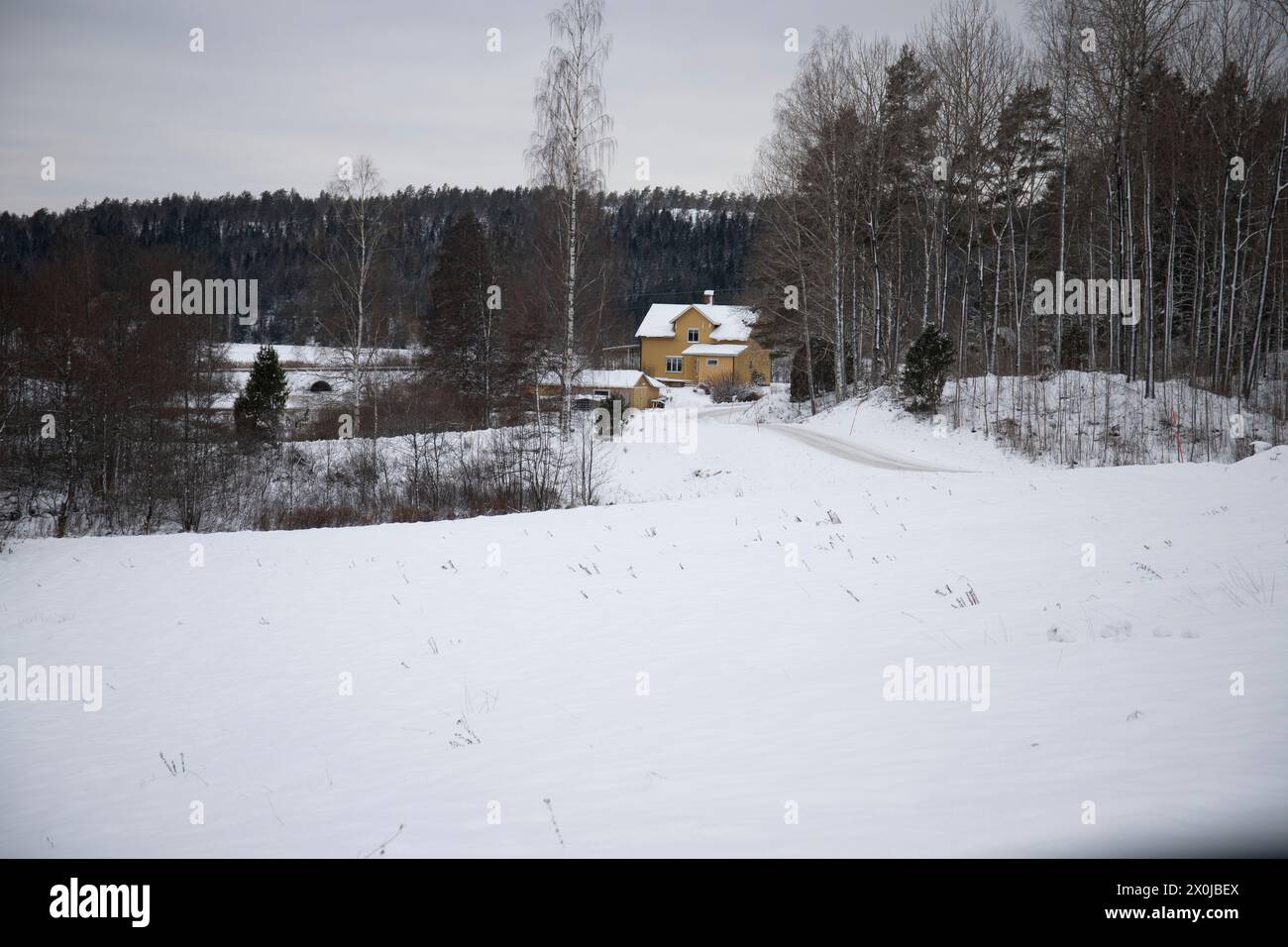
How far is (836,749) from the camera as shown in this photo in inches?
213

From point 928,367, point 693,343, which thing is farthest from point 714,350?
point 928,367

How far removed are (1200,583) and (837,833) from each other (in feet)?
19.1

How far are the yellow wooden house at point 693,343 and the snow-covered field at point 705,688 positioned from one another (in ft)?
178

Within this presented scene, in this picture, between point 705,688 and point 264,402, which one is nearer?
point 705,688

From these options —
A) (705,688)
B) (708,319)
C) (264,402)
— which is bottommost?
(705,688)

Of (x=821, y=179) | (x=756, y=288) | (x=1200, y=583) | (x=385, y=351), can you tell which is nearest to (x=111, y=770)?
(x=1200, y=583)

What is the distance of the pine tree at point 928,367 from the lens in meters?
28.7

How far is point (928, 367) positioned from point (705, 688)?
24.6 meters

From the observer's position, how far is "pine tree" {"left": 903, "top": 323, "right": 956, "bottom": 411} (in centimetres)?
2872

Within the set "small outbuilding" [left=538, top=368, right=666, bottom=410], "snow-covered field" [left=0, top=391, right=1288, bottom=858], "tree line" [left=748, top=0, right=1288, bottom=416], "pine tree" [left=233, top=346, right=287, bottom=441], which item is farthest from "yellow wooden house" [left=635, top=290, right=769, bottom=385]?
"snow-covered field" [left=0, top=391, right=1288, bottom=858]

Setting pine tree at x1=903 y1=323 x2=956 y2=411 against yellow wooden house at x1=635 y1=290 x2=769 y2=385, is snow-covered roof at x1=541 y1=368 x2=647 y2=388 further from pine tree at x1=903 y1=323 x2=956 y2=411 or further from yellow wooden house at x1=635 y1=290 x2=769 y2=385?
pine tree at x1=903 y1=323 x2=956 y2=411

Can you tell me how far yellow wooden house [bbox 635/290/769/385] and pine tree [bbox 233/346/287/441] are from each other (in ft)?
127

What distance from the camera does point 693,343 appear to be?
7088cm

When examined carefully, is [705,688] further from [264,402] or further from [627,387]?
[627,387]
